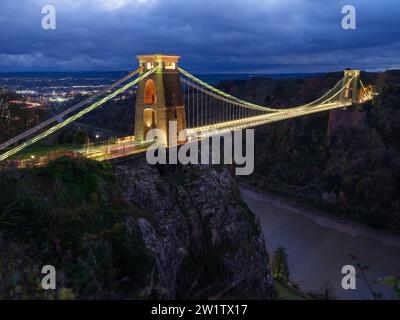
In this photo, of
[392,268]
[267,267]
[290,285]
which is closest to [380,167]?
[392,268]

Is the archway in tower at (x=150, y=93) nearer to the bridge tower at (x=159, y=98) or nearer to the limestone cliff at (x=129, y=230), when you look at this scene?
the bridge tower at (x=159, y=98)

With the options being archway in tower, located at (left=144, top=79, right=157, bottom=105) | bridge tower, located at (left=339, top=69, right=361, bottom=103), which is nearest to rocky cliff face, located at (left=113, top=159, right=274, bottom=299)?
archway in tower, located at (left=144, top=79, right=157, bottom=105)

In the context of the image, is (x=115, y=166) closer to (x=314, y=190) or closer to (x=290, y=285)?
(x=290, y=285)

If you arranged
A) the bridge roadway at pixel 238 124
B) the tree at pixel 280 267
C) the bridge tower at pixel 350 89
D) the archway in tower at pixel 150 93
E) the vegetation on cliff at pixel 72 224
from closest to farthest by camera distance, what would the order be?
1. the vegetation on cliff at pixel 72 224
2. the archway in tower at pixel 150 93
3. the tree at pixel 280 267
4. the bridge roadway at pixel 238 124
5. the bridge tower at pixel 350 89

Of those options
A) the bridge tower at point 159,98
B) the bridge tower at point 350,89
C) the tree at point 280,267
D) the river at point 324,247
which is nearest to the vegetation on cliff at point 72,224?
the bridge tower at point 159,98

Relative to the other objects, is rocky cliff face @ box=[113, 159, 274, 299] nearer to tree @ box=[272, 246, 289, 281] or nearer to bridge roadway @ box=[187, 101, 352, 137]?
tree @ box=[272, 246, 289, 281]

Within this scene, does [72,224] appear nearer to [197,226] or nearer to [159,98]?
[197,226]
